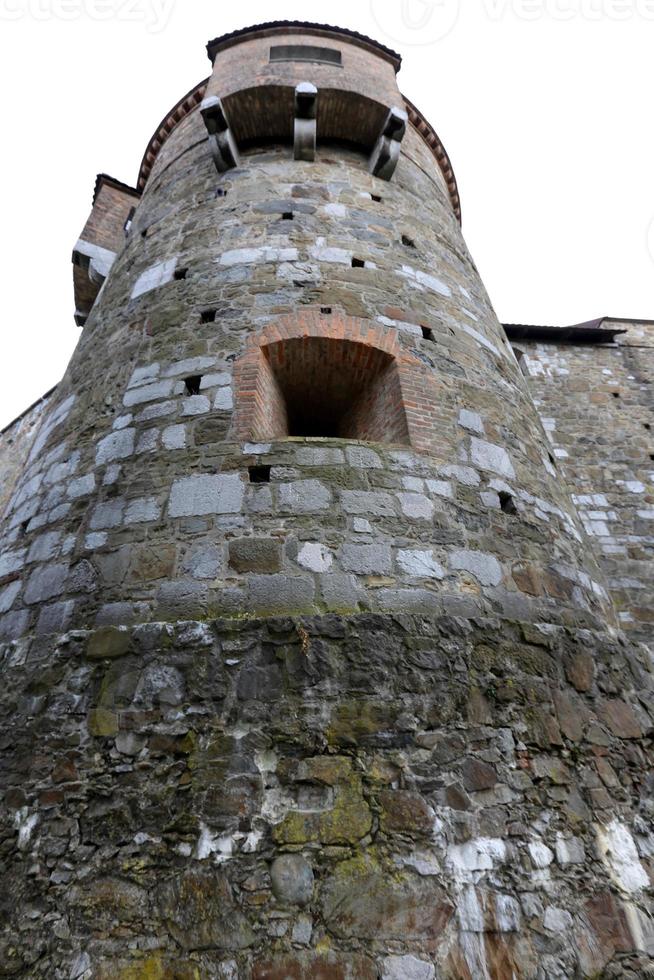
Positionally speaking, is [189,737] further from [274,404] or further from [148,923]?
[274,404]

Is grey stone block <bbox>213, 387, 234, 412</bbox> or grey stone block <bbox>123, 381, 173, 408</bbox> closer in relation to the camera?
grey stone block <bbox>213, 387, 234, 412</bbox>

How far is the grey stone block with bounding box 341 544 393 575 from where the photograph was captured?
125 inches

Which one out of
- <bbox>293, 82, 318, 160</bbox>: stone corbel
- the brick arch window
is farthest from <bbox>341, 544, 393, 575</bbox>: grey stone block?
<bbox>293, 82, 318, 160</bbox>: stone corbel

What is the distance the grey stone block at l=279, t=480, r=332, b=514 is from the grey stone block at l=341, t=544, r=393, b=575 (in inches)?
12.6

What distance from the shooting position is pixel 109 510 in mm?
3547

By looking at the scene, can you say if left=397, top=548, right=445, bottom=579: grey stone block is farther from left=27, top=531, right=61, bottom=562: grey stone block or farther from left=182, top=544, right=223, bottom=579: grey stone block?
left=27, top=531, right=61, bottom=562: grey stone block

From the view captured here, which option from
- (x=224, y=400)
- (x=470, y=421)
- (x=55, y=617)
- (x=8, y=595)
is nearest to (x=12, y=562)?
(x=8, y=595)

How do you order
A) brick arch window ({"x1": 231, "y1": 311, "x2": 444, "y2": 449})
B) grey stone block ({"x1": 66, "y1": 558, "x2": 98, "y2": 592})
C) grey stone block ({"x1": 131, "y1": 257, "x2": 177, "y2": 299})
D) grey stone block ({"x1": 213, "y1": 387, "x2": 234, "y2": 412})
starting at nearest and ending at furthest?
grey stone block ({"x1": 66, "y1": 558, "x2": 98, "y2": 592}), grey stone block ({"x1": 213, "y1": 387, "x2": 234, "y2": 412}), brick arch window ({"x1": 231, "y1": 311, "x2": 444, "y2": 449}), grey stone block ({"x1": 131, "y1": 257, "x2": 177, "y2": 299})

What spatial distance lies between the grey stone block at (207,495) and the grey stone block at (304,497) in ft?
0.88

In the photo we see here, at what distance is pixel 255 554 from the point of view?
3168 mm

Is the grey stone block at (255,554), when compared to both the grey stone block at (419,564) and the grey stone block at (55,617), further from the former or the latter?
the grey stone block at (55,617)

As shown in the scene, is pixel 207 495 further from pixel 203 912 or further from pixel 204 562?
Result: pixel 203 912

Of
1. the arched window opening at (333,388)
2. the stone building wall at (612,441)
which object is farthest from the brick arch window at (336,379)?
the stone building wall at (612,441)

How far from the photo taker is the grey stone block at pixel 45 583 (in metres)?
3.37
